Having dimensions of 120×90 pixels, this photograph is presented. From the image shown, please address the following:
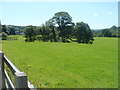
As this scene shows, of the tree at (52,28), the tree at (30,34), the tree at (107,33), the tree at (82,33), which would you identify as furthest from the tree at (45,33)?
the tree at (107,33)

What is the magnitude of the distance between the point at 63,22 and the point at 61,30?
224cm

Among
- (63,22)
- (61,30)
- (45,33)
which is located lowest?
(45,33)

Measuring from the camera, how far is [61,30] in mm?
39125

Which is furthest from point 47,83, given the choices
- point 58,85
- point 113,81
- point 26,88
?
point 26,88

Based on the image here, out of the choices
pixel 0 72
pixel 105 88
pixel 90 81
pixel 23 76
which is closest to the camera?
pixel 23 76

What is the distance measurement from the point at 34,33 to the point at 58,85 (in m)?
34.7

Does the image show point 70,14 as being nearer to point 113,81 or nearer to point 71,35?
point 71,35

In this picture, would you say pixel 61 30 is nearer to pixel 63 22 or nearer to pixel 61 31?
pixel 61 31

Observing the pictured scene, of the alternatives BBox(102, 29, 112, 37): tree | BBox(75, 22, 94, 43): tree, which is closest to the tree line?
BBox(75, 22, 94, 43): tree

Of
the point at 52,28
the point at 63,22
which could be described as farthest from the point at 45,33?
the point at 63,22

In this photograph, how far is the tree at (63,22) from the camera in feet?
128

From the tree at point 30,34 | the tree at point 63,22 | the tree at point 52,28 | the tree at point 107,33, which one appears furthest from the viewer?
the tree at point 107,33

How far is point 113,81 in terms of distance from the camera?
16.3 ft

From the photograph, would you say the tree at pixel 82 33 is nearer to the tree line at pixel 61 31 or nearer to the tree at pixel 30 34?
the tree line at pixel 61 31
